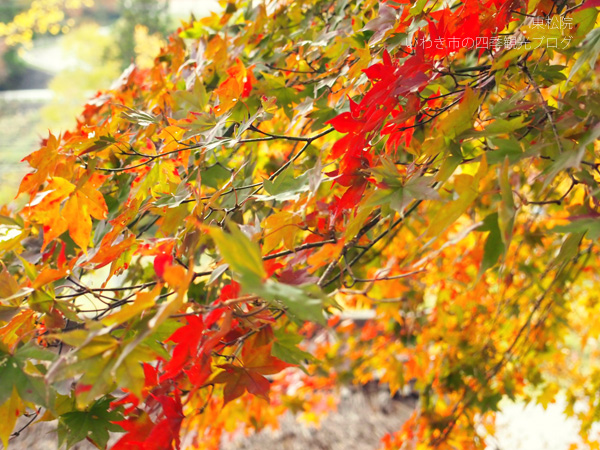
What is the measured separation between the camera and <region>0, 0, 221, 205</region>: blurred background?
1064 centimetres

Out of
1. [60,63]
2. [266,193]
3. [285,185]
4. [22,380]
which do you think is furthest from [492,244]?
[60,63]

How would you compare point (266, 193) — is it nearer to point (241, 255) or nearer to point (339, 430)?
point (241, 255)

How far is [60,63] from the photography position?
17625mm

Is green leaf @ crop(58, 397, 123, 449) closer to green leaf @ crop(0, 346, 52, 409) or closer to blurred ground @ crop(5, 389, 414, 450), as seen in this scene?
green leaf @ crop(0, 346, 52, 409)

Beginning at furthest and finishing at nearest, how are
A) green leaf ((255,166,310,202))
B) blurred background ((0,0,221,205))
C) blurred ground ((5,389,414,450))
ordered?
1. blurred background ((0,0,221,205))
2. blurred ground ((5,389,414,450))
3. green leaf ((255,166,310,202))

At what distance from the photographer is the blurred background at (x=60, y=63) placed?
1064 cm

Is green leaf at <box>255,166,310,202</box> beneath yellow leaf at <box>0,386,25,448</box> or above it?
above

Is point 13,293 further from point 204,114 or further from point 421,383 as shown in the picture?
point 421,383

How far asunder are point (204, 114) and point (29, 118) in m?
15.6

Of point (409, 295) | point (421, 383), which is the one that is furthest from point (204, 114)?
point (421, 383)

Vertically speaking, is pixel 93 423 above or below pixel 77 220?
below

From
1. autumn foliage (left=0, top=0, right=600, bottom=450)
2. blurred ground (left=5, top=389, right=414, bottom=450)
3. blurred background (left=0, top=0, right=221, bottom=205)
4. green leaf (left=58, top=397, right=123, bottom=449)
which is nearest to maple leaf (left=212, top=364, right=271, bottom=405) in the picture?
autumn foliage (left=0, top=0, right=600, bottom=450)

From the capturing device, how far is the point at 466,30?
0.56 m

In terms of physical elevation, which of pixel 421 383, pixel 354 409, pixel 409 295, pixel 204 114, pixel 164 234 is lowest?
pixel 354 409
